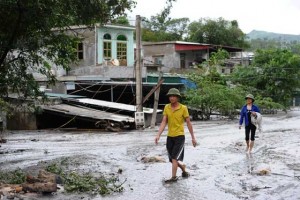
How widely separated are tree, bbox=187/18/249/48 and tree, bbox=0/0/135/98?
139 feet

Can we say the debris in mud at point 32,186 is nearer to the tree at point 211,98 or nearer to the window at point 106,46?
the tree at point 211,98

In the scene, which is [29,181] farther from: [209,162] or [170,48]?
[170,48]

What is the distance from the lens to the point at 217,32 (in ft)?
175

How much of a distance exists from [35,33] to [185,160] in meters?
5.24

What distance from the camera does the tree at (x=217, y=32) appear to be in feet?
174

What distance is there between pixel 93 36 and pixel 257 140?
18.6 m

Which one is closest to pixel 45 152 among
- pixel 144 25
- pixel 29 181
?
pixel 29 181

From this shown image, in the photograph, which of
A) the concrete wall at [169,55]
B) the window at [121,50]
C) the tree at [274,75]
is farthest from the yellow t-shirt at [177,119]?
the concrete wall at [169,55]

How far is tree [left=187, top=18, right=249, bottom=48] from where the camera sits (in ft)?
174

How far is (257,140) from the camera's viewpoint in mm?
17500

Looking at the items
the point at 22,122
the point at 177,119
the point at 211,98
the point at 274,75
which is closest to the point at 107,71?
the point at 211,98

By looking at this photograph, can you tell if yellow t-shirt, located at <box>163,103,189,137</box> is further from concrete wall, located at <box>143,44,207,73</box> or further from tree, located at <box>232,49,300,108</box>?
concrete wall, located at <box>143,44,207,73</box>

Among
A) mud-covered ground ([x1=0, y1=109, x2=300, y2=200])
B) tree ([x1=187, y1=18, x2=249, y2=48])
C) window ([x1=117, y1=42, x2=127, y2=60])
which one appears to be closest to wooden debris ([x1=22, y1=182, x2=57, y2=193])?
mud-covered ground ([x1=0, y1=109, x2=300, y2=200])

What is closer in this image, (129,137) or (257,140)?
(257,140)
